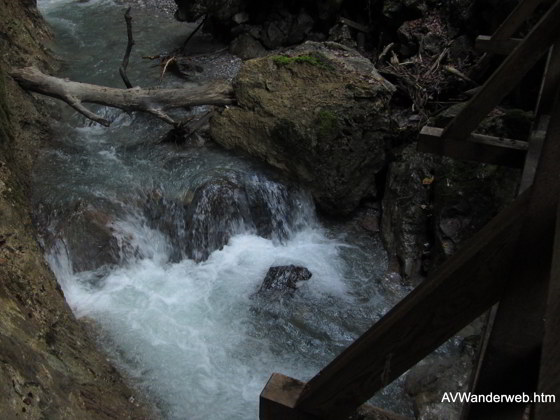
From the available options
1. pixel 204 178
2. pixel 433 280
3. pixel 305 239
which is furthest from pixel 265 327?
pixel 433 280

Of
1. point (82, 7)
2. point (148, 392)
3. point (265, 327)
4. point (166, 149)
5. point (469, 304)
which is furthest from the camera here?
point (82, 7)

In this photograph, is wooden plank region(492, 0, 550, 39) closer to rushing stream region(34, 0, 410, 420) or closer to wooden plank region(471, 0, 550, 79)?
wooden plank region(471, 0, 550, 79)

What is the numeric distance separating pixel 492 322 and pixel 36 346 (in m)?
2.42

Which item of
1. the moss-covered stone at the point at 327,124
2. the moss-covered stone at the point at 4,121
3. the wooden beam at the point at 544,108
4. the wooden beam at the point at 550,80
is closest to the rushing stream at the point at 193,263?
the moss-covered stone at the point at 4,121

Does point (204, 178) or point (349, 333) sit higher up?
point (204, 178)

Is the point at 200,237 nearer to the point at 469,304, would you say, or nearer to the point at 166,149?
the point at 166,149

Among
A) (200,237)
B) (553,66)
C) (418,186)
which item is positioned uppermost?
(553,66)

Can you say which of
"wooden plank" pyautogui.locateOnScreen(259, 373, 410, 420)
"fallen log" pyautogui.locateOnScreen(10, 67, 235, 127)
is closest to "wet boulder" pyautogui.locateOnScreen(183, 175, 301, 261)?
"fallen log" pyautogui.locateOnScreen(10, 67, 235, 127)

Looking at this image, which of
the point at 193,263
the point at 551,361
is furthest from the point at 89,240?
the point at 551,361

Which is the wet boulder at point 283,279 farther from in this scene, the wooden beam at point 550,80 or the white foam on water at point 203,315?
the wooden beam at point 550,80

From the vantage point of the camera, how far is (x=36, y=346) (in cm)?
262

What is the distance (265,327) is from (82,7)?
39.6ft

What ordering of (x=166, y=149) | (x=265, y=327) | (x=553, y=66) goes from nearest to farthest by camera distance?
(x=553, y=66)
(x=265, y=327)
(x=166, y=149)

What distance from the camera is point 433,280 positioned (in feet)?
4.43
